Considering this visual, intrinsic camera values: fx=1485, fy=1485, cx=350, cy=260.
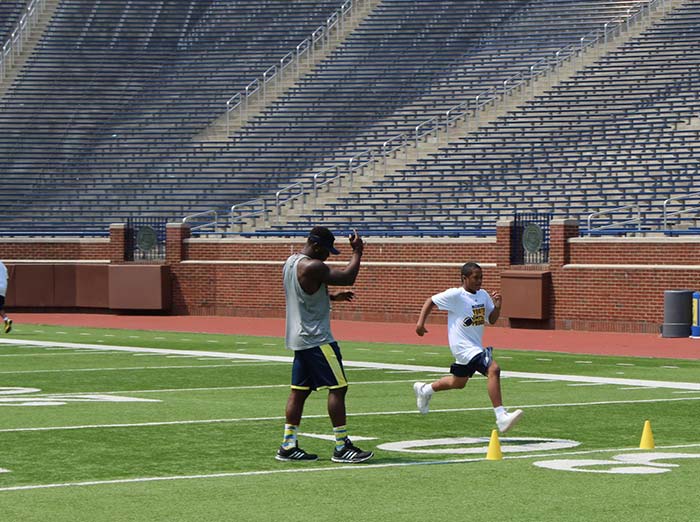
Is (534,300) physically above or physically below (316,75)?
below

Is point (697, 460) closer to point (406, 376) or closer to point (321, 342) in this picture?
point (321, 342)

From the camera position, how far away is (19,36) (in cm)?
5281

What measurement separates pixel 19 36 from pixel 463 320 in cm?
4312

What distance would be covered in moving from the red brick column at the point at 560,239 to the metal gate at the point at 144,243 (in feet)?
35.5

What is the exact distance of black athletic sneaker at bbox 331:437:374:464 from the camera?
34.7 ft

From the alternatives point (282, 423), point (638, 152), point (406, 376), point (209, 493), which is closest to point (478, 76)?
point (638, 152)

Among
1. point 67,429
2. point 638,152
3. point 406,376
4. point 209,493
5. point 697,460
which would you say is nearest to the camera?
point 209,493

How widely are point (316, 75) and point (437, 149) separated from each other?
349 inches

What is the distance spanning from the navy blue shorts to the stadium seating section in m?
19.4

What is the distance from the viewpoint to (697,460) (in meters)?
10.7

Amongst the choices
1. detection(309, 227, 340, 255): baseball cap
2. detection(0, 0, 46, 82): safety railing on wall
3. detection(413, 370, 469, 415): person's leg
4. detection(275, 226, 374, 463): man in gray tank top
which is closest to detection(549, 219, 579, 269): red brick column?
detection(413, 370, 469, 415): person's leg

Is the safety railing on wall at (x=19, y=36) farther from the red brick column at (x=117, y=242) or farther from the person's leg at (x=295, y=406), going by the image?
the person's leg at (x=295, y=406)

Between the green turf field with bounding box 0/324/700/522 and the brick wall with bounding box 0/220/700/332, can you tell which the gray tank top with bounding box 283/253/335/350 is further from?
the brick wall with bounding box 0/220/700/332

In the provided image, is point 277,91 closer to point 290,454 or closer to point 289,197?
point 289,197
